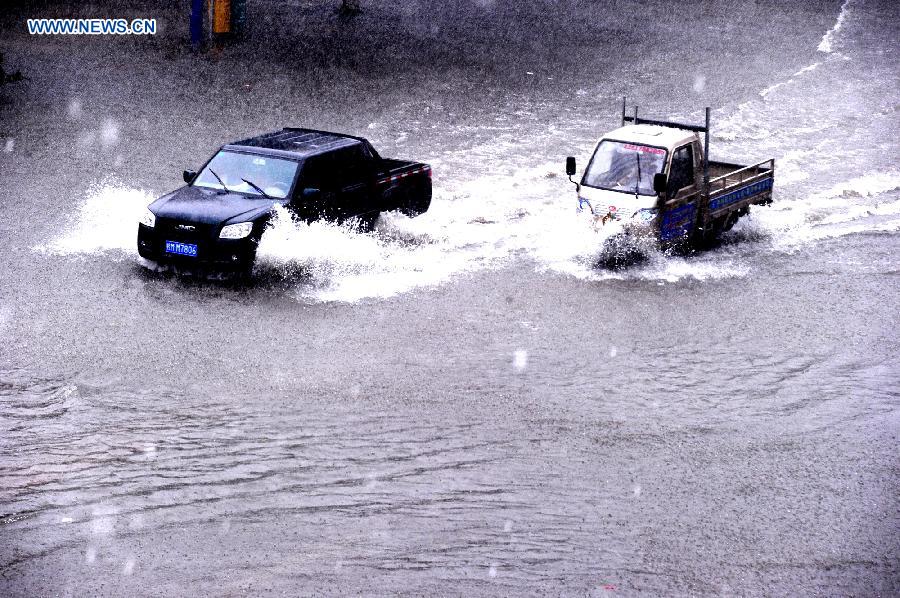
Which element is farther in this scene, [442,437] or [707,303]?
[707,303]

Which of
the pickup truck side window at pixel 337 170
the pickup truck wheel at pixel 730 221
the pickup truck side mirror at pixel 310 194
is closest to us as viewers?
the pickup truck side mirror at pixel 310 194

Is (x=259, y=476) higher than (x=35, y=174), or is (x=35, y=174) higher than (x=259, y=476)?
(x=35, y=174)

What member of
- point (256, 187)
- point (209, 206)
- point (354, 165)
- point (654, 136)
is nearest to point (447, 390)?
point (209, 206)

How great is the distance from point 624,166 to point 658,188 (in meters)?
1.04

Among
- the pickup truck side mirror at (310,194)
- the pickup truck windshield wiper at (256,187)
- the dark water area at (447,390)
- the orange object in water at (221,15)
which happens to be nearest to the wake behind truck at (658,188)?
the dark water area at (447,390)

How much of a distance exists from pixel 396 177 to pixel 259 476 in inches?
321

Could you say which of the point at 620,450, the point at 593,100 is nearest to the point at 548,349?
the point at 620,450

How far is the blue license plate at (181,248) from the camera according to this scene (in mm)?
12969

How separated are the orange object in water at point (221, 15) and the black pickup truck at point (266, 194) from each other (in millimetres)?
14971

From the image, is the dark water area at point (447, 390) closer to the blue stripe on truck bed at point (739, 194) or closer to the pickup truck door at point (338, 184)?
the pickup truck door at point (338, 184)

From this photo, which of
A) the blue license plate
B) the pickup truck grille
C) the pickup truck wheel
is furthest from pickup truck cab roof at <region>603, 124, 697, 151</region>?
the blue license plate

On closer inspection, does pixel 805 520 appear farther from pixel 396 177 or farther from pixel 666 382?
pixel 396 177

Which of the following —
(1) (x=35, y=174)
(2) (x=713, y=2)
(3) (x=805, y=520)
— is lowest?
(3) (x=805, y=520)

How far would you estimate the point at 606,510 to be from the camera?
25.6 ft
